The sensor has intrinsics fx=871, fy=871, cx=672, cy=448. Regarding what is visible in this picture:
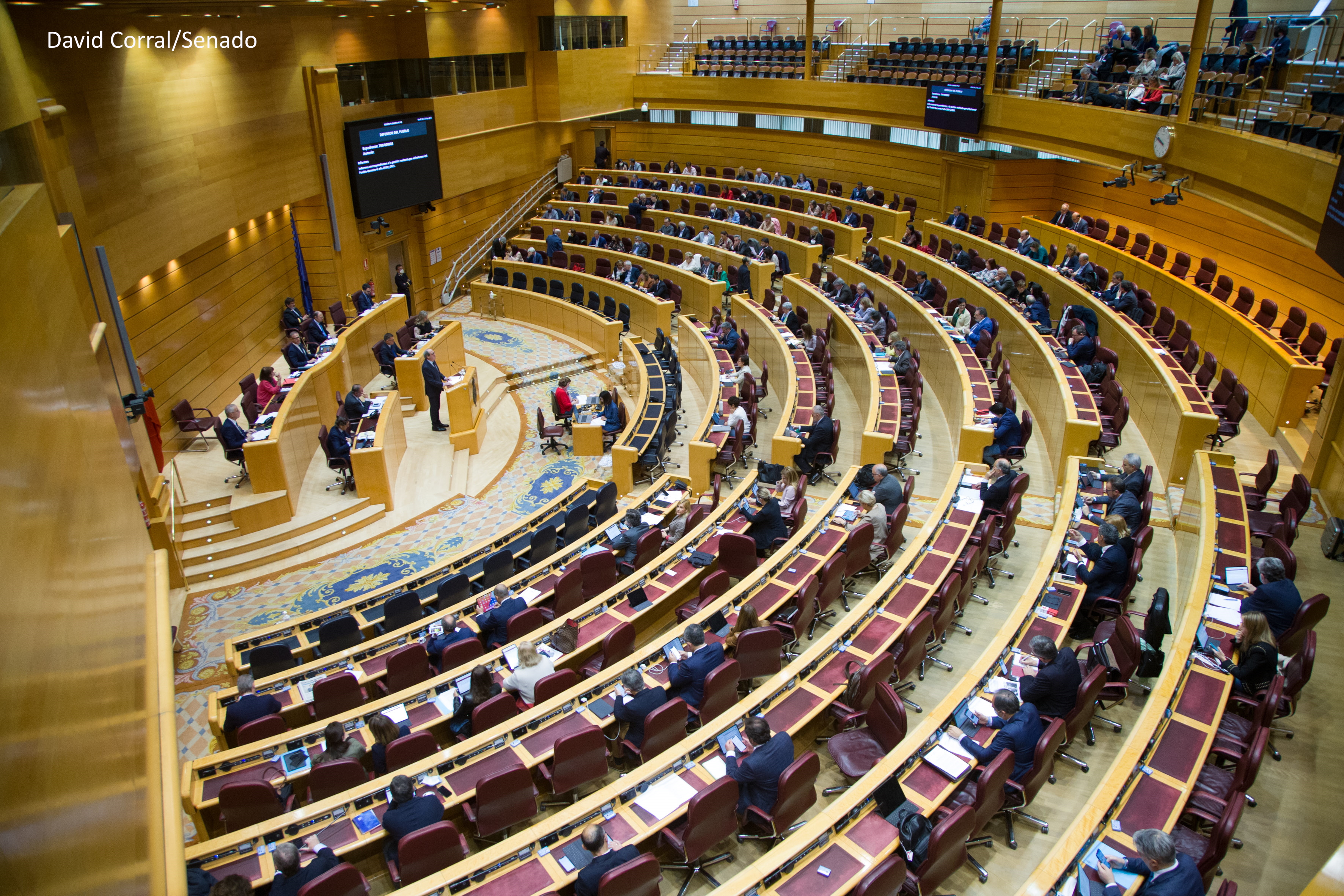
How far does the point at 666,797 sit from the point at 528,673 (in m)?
1.66

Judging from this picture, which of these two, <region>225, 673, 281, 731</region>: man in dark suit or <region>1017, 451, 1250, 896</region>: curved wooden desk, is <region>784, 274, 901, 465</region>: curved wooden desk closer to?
<region>1017, 451, 1250, 896</region>: curved wooden desk

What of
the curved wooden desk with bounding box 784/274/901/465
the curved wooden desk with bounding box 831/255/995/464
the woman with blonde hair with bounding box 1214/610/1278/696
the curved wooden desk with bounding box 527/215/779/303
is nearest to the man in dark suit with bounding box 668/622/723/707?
the woman with blonde hair with bounding box 1214/610/1278/696

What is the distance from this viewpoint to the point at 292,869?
14.8 ft

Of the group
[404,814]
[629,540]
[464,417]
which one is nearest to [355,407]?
[464,417]

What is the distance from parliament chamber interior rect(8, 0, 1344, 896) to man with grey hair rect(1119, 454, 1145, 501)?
101 mm

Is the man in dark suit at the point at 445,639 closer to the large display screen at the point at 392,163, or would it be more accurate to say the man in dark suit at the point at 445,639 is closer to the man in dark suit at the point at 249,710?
the man in dark suit at the point at 249,710

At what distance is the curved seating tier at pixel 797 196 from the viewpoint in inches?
715

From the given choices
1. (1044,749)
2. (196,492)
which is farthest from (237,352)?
(1044,749)

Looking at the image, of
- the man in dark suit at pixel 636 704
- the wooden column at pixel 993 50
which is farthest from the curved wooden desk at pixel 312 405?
the wooden column at pixel 993 50

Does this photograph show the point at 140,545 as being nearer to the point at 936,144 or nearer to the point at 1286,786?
the point at 1286,786

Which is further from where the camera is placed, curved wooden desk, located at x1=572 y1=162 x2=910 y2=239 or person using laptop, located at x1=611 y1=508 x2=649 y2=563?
curved wooden desk, located at x1=572 y1=162 x2=910 y2=239

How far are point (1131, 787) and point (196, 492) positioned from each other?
10120 millimetres

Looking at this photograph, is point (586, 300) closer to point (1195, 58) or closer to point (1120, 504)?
point (1195, 58)

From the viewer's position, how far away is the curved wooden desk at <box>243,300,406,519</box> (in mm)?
10305
